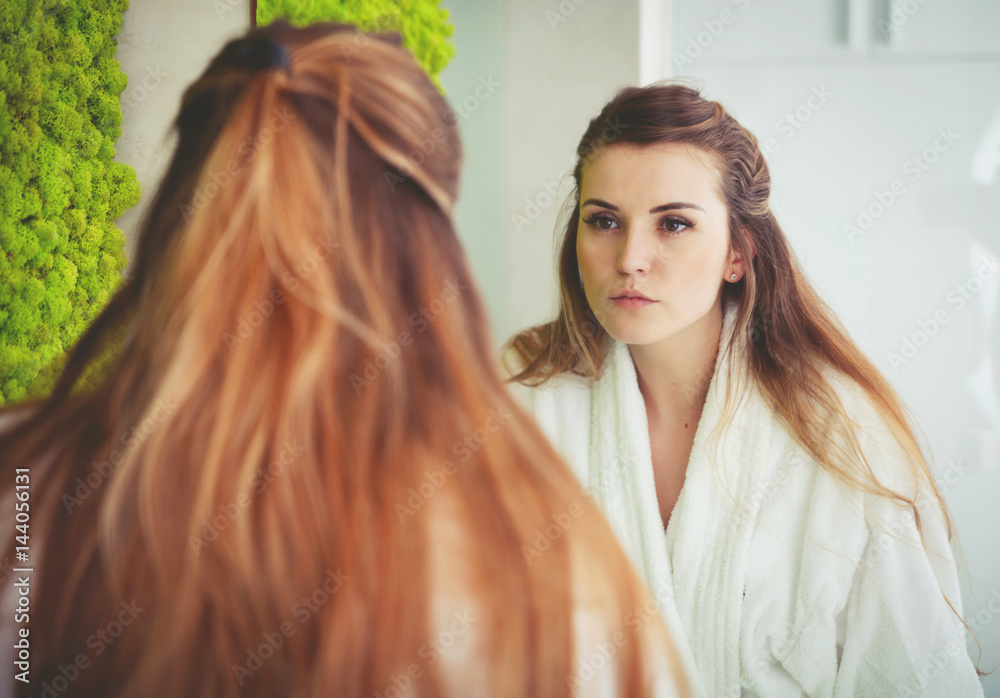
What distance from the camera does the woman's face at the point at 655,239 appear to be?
0.75m

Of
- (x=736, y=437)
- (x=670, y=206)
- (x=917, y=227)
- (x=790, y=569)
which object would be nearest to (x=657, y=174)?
(x=670, y=206)

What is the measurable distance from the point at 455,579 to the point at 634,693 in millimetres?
138

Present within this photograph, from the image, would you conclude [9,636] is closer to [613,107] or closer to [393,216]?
[393,216]

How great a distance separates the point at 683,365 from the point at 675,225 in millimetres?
175

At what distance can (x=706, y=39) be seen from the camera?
44.2 inches
